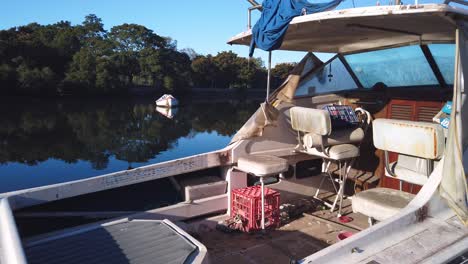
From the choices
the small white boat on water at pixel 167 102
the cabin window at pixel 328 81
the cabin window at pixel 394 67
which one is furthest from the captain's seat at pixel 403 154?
the small white boat on water at pixel 167 102

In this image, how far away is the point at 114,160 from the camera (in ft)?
64.0

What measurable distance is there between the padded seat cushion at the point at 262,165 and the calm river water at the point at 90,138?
41.5ft

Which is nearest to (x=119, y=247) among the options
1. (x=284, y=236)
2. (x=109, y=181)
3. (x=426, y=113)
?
(x=109, y=181)

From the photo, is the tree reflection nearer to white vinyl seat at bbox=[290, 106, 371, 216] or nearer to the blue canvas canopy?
white vinyl seat at bbox=[290, 106, 371, 216]

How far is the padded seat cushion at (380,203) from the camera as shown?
3.12 m

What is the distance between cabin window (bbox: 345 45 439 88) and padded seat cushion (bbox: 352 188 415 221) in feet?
7.36

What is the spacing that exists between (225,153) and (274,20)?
167 centimetres

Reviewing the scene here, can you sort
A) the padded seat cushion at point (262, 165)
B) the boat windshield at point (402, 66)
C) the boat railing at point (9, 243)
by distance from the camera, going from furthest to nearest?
the boat windshield at point (402, 66) < the padded seat cushion at point (262, 165) < the boat railing at point (9, 243)

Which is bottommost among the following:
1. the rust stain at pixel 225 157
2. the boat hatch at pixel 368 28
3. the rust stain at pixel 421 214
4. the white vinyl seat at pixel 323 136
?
the rust stain at pixel 421 214

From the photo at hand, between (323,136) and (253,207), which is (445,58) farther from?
(253,207)

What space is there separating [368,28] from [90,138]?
83.2ft

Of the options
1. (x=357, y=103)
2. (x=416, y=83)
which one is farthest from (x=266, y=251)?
(x=416, y=83)

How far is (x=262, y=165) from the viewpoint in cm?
409

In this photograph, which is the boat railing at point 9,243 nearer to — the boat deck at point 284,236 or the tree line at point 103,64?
the boat deck at point 284,236
